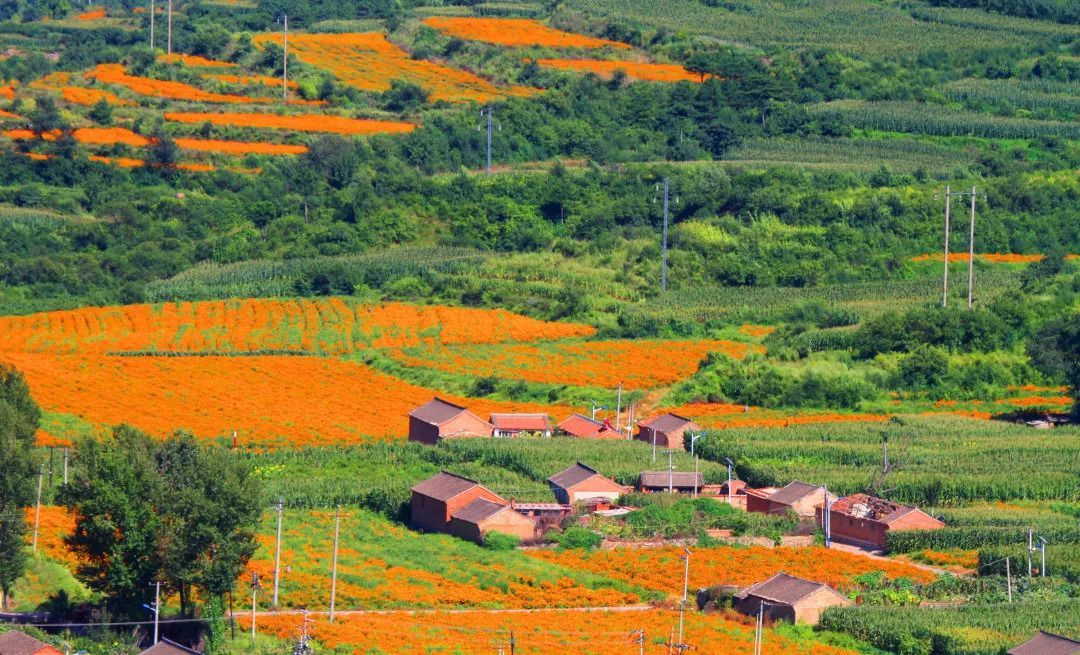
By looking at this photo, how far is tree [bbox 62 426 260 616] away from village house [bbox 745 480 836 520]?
62.1ft

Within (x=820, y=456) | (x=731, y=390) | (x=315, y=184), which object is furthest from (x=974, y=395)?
(x=315, y=184)

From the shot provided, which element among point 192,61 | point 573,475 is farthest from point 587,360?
point 192,61

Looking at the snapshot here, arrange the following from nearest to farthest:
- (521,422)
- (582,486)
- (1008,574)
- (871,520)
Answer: (1008,574)
(871,520)
(582,486)
(521,422)

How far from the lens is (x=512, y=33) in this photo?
145375 mm

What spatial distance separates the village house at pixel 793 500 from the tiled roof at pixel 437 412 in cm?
1184

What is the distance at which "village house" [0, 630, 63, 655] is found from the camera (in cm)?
4569

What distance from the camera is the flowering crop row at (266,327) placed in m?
91.1

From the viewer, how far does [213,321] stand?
313 ft

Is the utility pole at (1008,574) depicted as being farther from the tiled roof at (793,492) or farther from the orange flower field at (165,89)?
the orange flower field at (165,89)

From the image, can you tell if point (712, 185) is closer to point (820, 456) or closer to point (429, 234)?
point (429, 234)

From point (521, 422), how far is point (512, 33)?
72.1 m

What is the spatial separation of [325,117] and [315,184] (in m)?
12.4

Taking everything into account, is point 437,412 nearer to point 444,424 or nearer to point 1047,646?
point 444,424

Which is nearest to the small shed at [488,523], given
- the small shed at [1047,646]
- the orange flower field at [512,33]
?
the small shed at [1047,646]
